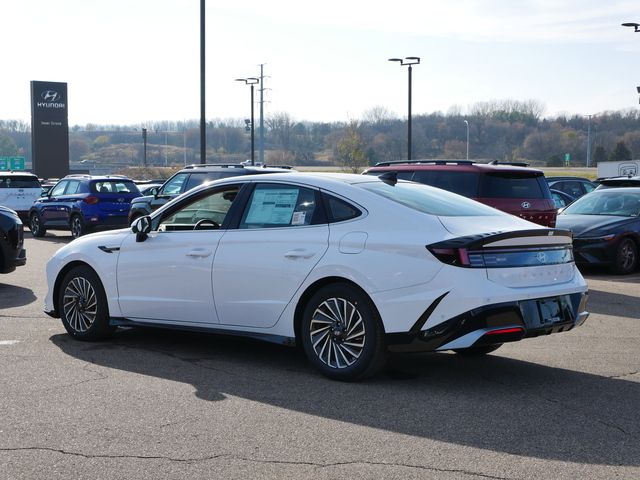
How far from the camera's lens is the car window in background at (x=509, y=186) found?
542 inches

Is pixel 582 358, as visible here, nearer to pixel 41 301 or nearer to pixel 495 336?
pixel 495 336

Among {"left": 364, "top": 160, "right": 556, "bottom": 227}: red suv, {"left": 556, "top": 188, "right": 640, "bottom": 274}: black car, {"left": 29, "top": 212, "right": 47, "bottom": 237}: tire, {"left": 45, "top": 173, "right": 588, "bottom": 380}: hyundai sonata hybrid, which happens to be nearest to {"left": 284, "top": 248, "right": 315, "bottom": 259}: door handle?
{"left": 45, "top": 173, "right": 588, "bottom": 380}: hyundai sonata hybrid

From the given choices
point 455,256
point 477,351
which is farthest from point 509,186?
point 455,256

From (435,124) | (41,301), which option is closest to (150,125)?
(435,124)

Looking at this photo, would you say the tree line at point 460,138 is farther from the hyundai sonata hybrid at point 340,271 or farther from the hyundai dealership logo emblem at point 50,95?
the hyundai sonata hybrid at point 340,271

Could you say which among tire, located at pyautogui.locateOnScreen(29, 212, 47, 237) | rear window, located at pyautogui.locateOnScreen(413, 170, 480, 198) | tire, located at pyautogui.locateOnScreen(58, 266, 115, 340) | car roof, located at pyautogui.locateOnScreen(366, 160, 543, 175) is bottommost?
tire, located at pyautogui.locateOnScreen(29, 212, 47, 237)

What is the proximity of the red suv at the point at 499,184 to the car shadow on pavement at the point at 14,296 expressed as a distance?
17.1 ft

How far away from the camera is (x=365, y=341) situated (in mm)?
6625

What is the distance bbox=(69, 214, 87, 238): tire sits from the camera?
2398 centimetres

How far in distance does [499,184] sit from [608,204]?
3353 mm

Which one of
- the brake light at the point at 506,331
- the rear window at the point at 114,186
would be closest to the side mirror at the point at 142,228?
the brake light at the point at 506,331

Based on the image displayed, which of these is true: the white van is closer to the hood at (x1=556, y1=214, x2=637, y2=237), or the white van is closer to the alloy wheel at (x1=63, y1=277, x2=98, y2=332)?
the hood at (x1=556, y1=214, x2=637, y2=237)

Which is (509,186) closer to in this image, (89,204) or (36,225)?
(89,204)

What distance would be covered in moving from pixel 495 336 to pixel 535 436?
1.06 m
